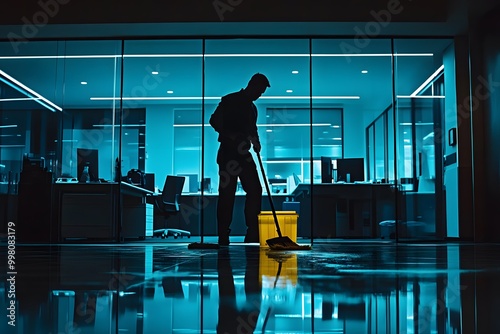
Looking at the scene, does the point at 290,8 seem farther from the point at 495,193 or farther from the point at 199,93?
the point at 495,193

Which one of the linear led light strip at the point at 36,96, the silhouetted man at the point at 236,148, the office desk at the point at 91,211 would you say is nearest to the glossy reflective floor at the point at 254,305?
the silhouetted man at the point at 236,148

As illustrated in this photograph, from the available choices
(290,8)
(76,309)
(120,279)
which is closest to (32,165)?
(290,8)

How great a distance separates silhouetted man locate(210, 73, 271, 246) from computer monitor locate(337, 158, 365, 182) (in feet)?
6.23

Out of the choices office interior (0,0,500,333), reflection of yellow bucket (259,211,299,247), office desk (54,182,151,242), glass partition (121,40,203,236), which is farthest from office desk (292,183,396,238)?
reflection of yellow bucket (259,211,299,247)

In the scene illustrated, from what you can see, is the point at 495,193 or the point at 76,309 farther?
the point at 495,193

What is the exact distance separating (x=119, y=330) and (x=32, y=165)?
310 inches

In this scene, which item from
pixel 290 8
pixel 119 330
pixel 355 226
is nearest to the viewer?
pixel 119 330

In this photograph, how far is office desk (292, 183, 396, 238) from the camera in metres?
8.04

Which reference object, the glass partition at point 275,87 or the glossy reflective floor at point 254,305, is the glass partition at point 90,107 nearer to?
the glass partition at point 275,87

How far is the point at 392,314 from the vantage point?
3.05 feet

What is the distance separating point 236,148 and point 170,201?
2596 millimetres

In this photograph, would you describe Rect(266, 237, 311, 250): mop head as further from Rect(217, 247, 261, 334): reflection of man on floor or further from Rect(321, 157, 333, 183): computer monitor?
Rect(321, 157, 333, 183): computer monitor

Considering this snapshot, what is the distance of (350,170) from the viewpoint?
311 inches

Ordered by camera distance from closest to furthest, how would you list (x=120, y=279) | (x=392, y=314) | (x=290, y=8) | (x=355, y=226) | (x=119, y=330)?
(x=119, y=330) → (x=392, y=314) → (x=120, y=279) → (x=290, y=8) → (x=355, y=226)
